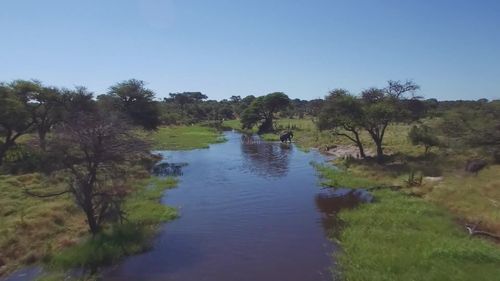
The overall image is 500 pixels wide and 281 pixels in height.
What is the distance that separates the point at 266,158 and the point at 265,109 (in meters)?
52.3

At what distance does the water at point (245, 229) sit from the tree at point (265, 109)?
58.3 metres

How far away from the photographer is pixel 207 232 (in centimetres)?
2650

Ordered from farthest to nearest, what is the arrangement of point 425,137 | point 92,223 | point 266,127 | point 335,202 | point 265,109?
point 265,109, point 266,127, point 425,137, point 335,202, point 92,223

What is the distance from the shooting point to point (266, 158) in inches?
2394

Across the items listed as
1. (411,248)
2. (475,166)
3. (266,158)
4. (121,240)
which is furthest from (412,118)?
(121,240)

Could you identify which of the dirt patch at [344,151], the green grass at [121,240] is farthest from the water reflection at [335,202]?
the dirt patch at [344,151]

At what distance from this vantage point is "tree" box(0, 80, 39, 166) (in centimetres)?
4988

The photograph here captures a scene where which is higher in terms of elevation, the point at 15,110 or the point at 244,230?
the point at 15,110

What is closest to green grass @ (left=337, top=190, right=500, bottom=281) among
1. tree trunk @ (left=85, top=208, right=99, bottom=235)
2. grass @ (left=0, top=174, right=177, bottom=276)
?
grass @ (left=0, top=174, right=177, bottom=276)

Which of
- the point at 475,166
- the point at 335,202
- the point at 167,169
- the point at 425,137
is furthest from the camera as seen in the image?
the point at 167,169

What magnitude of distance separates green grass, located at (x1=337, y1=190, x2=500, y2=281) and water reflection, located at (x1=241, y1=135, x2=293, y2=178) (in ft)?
65.4

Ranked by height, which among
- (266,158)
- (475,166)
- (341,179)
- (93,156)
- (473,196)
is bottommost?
(266,158)

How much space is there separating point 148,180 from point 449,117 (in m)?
30.4

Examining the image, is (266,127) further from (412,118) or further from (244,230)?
(244,230)
